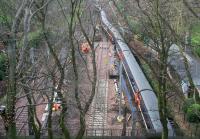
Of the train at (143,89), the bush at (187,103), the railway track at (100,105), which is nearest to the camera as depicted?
the train at (143,89)

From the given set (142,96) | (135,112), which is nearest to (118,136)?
(135,112)

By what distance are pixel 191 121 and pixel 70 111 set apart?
28.2ft

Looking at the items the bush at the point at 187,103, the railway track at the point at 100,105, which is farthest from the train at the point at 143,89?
the railway track at the point at 100,105

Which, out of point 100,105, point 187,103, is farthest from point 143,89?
point 100,105

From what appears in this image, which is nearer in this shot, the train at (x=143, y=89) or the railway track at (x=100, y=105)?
the train at (x=143, y=89)

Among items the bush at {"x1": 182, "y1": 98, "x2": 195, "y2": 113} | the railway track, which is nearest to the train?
the bush at {"x1": 182, "y1": 98, "x2": 195, "y2": 113}

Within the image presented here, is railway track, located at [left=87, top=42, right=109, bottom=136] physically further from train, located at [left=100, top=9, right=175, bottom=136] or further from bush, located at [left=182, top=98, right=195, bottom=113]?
bush, located at [left=182, top=98, right=195, bottom=113]

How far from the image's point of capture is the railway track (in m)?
25.4

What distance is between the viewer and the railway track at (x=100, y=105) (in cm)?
2542

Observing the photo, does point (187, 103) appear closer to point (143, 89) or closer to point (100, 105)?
point (143, 89)

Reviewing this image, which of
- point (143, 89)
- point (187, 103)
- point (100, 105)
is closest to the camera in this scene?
point (187, 103)

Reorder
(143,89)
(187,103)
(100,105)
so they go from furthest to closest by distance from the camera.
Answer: (100,105) < (143,89) < (187,103)

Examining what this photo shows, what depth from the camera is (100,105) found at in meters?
29.8

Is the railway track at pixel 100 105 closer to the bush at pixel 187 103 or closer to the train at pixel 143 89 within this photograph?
the train at pixel 143 89
